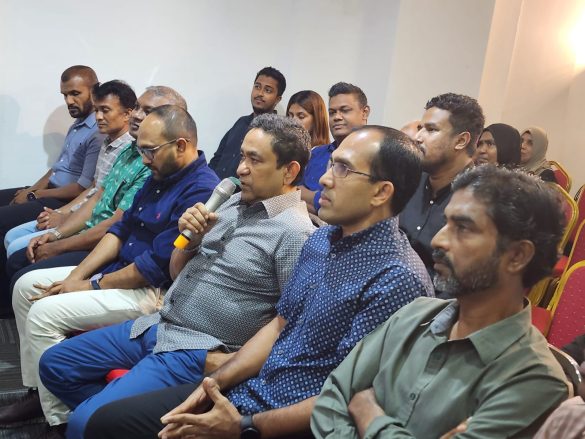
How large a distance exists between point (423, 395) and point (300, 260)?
0.65 m

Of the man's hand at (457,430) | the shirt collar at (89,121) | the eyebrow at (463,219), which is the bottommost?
the man's hand at (457,430)

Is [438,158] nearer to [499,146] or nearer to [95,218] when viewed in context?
[499,146]

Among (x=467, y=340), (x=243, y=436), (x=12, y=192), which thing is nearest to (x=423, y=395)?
(x=467, y=340)

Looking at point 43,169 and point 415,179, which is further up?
point 415,179

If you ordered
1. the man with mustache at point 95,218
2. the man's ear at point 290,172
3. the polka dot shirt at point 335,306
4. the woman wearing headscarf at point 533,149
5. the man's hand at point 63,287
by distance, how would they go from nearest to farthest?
the polka dot shirt at point 335,306
the man's ear at point 290,172
the man's hand at point 63,287
the man with mustache at point 95,218
the woman wearing headscarf at point 533,149

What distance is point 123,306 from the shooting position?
2.52m

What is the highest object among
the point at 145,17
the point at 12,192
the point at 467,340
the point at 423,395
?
the point at 145,17

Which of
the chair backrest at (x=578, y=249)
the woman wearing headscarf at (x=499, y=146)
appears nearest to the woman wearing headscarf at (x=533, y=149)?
the woman wearing headscarf at (x=499, y=146)

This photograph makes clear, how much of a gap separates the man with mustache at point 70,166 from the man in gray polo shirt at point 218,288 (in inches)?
72.2

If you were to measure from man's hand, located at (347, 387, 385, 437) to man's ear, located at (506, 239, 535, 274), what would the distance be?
370mm

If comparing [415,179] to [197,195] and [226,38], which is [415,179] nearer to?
[197,195]

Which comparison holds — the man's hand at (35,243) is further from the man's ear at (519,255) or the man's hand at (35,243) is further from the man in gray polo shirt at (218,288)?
the man's ear at (519,255)

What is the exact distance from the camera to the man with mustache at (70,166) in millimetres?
3873

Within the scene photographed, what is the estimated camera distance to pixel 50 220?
3.49 metres
